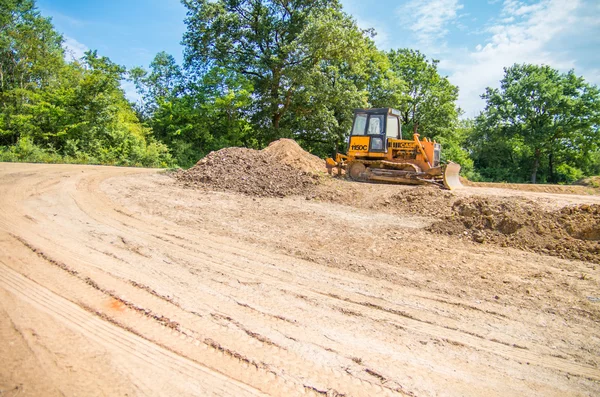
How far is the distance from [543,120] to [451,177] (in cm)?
1994

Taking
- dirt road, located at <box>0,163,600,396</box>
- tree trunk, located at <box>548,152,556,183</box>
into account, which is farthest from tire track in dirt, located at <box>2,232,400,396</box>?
tree trunk, located at <box>548,152,556,183</box>

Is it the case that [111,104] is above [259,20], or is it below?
below

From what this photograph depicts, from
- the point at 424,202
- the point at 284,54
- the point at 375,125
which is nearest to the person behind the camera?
the point at 424,202

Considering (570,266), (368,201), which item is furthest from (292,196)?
(570,266)

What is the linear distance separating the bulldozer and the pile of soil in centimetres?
332

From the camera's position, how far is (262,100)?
23.9 meters

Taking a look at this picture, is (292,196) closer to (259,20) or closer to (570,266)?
(570,266)

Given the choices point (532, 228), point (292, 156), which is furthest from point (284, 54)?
point (532, 228)

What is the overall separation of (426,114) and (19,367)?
31.6 meters

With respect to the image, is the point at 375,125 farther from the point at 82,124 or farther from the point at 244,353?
the point at 82,124

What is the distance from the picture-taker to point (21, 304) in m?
3.24

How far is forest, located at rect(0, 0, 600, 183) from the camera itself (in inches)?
793

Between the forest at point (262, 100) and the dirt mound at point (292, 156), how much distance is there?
5.42m

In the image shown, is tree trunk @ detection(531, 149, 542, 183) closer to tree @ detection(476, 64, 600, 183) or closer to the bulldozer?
tree @ detection(476, 64, 600, 183)
